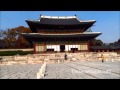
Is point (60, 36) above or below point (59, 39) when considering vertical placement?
above

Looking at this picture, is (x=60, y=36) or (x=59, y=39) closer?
(x=60, y=36)

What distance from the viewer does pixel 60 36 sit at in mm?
30984

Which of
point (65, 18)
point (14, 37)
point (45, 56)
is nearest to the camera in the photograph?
point (45, 56)

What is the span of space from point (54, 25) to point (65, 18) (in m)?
3.86

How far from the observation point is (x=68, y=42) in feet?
104

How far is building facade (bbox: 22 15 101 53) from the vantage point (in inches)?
1220

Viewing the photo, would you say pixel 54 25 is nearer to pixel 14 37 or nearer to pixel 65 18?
pixel 65 18

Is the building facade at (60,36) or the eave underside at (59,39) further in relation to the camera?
the building facade at (60,36)

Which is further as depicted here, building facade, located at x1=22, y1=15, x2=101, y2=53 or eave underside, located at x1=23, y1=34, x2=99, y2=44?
building facade, located at x1=22, y1=15, x2=101, y2=53

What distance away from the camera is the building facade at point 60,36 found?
1220 inches

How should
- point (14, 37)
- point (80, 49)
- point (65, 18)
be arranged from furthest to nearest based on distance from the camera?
point (14, 37), point (65, 18), point (80, 49)
